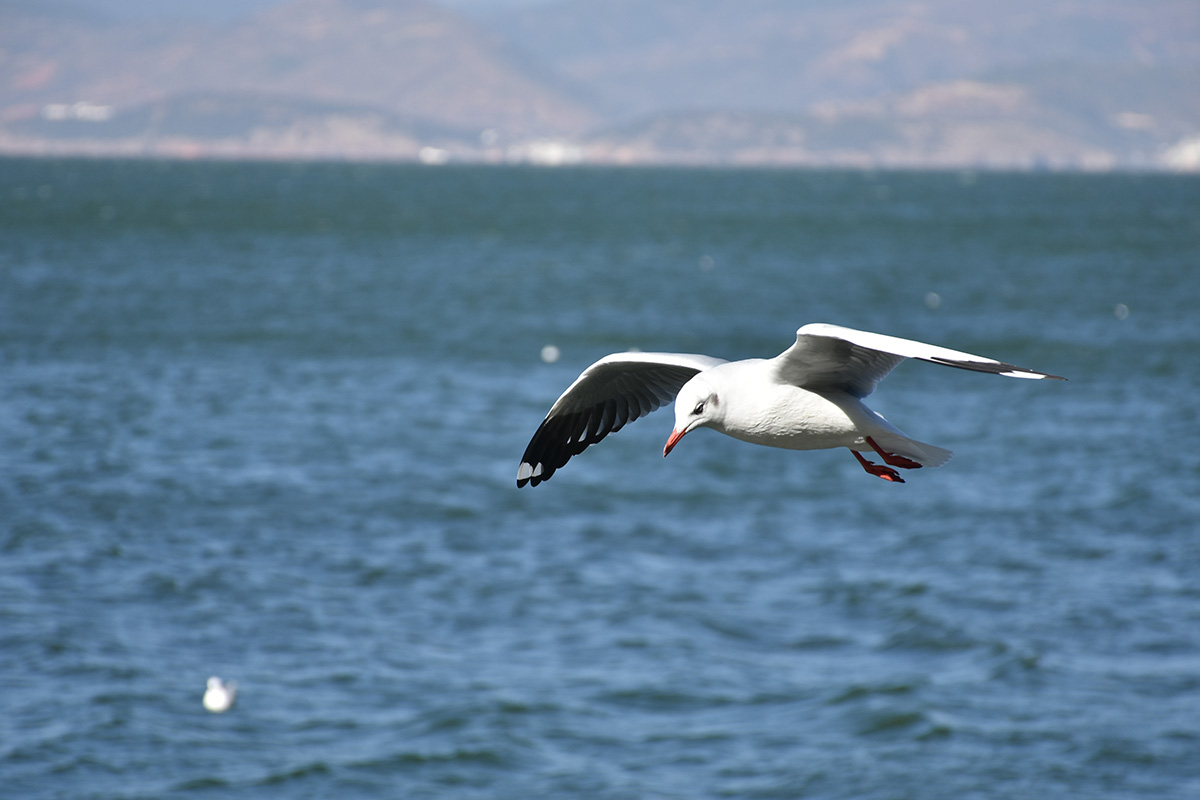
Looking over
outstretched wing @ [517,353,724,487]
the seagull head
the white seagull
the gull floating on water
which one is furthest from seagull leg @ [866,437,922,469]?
the gull floating on water

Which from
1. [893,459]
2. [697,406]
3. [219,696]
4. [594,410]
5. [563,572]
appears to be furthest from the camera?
[563,572]

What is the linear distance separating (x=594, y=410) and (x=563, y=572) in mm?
17875

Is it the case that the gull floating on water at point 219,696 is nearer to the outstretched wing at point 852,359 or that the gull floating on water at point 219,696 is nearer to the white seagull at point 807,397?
the white seagull at point 807,397

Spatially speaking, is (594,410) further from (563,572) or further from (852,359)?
(563,572)

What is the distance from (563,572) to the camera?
2561 cm

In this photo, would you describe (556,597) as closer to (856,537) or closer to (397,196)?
(856,537)

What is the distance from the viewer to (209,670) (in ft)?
70.2

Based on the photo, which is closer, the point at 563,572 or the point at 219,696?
the point at 219,696

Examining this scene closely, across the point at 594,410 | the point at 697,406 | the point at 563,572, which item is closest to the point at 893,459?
the point at 697,406

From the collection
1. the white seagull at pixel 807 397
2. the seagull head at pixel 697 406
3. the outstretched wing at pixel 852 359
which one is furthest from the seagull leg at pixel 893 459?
the seagull head at pixel 697 406

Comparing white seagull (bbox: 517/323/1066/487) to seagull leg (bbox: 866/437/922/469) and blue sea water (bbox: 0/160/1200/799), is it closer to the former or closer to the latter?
seagull leg (bbox: 866/437/922/469)

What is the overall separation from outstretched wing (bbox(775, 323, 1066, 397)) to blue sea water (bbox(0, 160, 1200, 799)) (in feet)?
43.4

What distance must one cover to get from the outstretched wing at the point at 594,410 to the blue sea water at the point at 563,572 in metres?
12.2

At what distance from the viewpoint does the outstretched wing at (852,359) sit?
5566 mm
